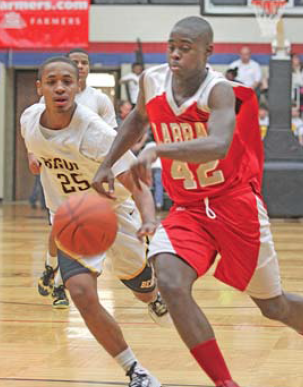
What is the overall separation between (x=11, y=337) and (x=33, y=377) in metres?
1.16

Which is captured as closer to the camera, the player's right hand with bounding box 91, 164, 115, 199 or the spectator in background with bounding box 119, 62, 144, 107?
the player's right hand with bounding box 91, 164, 115, 199

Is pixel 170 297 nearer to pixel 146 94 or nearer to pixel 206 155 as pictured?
pixel 206 155

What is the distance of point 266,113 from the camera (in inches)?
718

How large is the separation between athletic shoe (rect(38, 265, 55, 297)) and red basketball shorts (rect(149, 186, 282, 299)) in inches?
127

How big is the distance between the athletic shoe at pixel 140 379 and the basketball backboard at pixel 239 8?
39.4ft

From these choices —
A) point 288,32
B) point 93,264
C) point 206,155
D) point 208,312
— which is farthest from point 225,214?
point 288,32

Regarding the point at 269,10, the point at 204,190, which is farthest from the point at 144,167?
the point at 269,10

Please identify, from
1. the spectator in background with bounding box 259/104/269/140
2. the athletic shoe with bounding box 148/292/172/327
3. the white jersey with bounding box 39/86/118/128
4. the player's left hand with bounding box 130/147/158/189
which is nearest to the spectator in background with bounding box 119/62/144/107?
the spectator in background with bounding box 259/104/269/140

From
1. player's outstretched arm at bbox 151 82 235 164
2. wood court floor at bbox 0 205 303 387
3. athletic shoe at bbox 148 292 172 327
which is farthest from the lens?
athletic shoe at bbox 148 292 172 327

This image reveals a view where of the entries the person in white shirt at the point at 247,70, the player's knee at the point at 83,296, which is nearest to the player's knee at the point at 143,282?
the player's knee at the point at 83,296

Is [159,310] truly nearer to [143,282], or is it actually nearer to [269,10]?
[143,282]

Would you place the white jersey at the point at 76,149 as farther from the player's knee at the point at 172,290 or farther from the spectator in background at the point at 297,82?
the spectator in background at the point at 297,82

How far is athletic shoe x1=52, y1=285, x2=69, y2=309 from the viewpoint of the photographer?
7.34m

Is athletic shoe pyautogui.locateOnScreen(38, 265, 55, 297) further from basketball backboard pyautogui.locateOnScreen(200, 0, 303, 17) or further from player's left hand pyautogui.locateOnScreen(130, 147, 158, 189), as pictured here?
basketball backboard pyautogui.locateOnScreen(200, 0, 303, 17)
